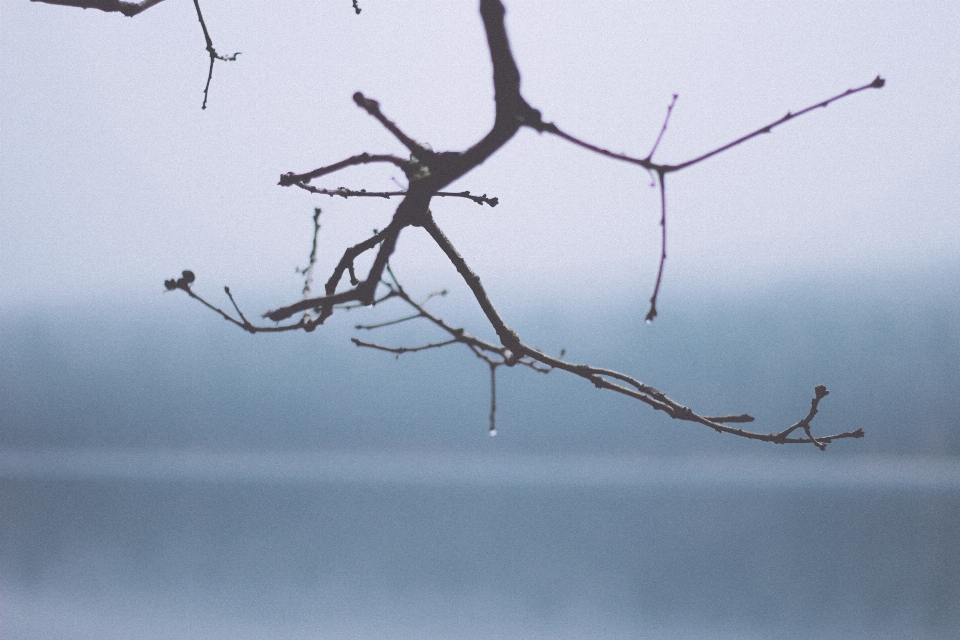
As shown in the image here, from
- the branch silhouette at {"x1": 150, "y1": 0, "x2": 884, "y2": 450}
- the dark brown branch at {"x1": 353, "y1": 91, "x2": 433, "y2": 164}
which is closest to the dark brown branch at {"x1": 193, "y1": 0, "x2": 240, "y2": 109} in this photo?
the branch silhouette at {"x1": 150, "y1": 0, "x2": 884, "y2": 450}

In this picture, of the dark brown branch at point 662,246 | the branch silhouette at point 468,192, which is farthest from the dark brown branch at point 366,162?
the dark brown branch at point 662,246

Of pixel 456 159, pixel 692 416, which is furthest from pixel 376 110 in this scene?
pixel 692 416

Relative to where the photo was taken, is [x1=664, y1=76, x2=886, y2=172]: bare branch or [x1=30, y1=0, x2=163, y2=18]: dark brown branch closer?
[x1=664, y1=76, x2=886, y2=172]: bare branch

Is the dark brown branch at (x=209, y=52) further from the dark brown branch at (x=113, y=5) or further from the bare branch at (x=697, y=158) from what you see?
the bare branch at (x=697, y=158)

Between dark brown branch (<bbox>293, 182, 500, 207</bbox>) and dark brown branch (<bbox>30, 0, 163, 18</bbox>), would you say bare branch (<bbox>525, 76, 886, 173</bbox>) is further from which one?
dark brown branch (<bbox>30, 0, 163, 18</bbox>)

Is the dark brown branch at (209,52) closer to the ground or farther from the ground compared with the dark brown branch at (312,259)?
farther from the ground

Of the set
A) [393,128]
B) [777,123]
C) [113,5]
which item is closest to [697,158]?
[777,123]

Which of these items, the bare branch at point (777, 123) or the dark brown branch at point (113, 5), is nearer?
the bare branch at point (777, 123)

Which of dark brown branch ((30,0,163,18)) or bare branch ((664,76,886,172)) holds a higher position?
dark brown branch ((30,0,163,18))

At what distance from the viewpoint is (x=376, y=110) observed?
36cm

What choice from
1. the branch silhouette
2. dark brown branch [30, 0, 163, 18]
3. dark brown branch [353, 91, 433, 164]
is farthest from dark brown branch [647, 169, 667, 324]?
dark brown branch [30, 0, 163, 18]

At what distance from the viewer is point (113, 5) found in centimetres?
46

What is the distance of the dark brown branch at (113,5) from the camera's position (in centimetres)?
45

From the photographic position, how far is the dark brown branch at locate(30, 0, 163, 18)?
1.47 ft
